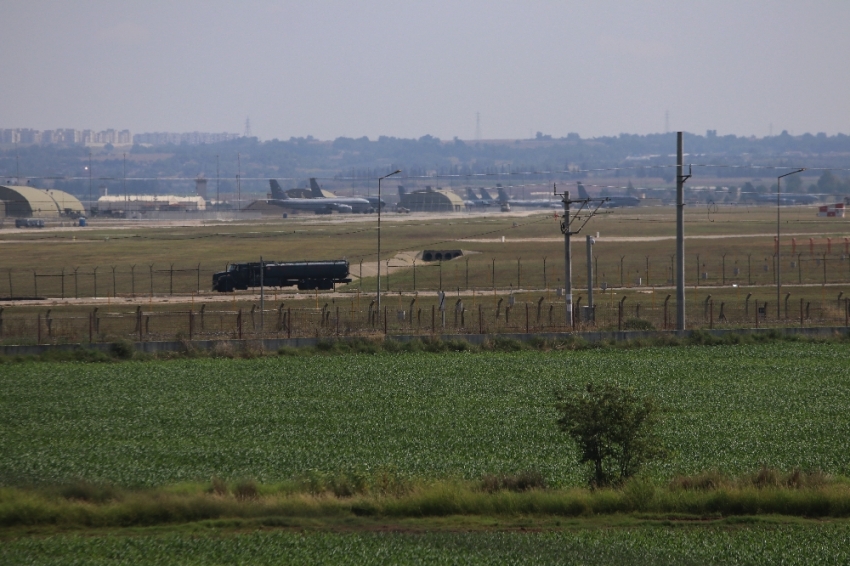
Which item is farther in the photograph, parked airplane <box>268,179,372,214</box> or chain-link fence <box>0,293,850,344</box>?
parked airplane <box>268,179,372,214</box>

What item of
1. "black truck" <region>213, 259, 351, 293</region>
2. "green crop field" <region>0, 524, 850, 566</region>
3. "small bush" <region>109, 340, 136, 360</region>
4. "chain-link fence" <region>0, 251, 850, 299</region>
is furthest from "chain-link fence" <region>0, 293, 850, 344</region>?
"green crop field" <region>0, 524, 850, 566</region>

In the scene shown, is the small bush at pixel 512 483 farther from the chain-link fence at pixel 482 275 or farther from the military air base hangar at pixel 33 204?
the military air base hangar at pixel 33 204

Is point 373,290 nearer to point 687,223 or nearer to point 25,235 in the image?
point 25,235

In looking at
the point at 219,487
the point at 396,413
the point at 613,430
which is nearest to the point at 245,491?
the point at 219,487

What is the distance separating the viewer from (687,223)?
130m

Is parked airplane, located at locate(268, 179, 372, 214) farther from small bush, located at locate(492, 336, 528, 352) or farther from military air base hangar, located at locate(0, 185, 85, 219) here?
small bush, located at locate(492, 336, 528, 352)

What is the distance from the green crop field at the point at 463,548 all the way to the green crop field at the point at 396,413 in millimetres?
3701

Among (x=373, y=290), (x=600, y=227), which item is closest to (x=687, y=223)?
(x=600, y=227)

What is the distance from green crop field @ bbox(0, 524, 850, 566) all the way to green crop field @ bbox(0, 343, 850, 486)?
370 centimetres

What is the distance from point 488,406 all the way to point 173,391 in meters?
10.4

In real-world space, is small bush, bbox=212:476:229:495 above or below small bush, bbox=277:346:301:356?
above

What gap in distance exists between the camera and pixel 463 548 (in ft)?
55.5

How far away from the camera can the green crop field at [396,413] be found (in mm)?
22984

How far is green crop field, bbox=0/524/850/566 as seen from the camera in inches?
637
